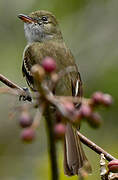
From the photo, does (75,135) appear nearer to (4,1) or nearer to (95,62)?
(95,62)

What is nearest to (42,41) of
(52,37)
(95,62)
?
(52,37)

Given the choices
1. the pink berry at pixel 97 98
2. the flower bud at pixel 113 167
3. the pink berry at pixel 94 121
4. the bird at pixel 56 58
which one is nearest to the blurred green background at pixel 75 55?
the bird at pixel 56 58

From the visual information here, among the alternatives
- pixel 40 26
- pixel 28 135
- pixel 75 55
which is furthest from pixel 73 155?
pixel 75 55

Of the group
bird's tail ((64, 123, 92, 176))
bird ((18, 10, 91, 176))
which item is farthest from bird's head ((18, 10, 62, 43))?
bird's tail ((64, 123, 92, 176))

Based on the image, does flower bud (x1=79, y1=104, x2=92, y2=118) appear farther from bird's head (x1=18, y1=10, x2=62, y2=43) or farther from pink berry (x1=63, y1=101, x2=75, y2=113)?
bird's head (x1=18, y1=10, x2=62, y2=43)

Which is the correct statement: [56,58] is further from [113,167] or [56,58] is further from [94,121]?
[94,121]

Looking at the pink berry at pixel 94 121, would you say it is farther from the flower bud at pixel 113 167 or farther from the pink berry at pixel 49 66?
the flower bud at pixel 113 167
